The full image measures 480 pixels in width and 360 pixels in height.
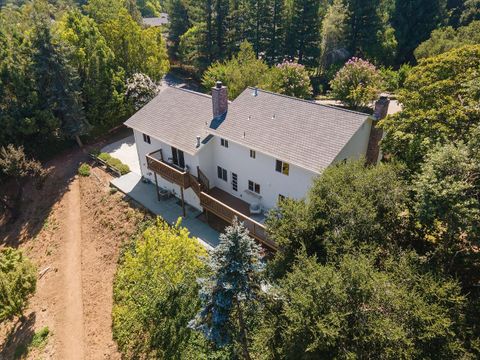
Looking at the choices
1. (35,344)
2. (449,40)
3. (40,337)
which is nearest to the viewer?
(35,344)

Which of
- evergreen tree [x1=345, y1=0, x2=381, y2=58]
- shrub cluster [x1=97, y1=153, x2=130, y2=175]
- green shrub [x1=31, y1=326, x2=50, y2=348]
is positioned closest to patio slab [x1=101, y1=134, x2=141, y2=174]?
shrub cluster [x1=97, y1=153, x2=130, y2=175]

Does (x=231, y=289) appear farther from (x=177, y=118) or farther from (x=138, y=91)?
(x=138, y=91)

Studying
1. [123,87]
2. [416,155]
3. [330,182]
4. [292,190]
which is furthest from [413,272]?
[123,87]

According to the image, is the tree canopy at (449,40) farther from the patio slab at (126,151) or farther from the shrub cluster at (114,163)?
the shrub cluster at (114,163)

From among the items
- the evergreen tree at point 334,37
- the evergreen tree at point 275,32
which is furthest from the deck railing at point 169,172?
the evergreen tree at point 334,37

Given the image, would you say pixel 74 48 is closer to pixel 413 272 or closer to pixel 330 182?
pixel 330 182

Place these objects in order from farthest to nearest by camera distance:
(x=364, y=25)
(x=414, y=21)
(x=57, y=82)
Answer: (x=414, y=21)
(x=364, y=25)
(x=57, y=82)

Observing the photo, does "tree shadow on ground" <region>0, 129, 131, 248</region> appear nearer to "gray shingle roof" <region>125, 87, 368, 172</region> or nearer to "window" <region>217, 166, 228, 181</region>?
"gray shingle roof" <region>125, 87, 368, 172</region>

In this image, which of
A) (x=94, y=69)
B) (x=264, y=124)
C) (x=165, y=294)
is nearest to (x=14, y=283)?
(x=165, y=294)
